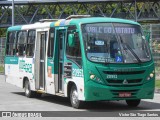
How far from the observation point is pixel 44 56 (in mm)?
17453

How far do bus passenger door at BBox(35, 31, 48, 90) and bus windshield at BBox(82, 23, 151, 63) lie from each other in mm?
3173

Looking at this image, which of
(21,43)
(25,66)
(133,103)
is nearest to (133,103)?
(133,103)

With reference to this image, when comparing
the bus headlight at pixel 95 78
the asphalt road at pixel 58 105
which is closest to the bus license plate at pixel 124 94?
the asphalt road at pixel 58 105

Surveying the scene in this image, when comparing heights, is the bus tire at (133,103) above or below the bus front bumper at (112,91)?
below

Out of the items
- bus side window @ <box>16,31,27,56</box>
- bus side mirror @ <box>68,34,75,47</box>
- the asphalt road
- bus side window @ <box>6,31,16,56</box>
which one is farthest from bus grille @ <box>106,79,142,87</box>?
bus side window @ <box>6,31,16,56</box>

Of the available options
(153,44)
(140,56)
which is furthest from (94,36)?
(153,44)

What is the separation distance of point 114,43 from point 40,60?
415cm

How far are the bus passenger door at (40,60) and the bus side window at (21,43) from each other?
5.67ft

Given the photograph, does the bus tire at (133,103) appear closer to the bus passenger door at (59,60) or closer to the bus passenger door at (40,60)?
the bus passenger door at (59,60)

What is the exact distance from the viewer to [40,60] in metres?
18.0

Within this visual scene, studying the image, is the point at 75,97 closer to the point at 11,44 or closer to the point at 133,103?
the point at 133,103

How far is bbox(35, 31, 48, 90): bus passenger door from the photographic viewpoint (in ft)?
57.9

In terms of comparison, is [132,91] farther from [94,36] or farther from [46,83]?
[46,83]

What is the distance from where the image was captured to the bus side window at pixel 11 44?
21.2 m
